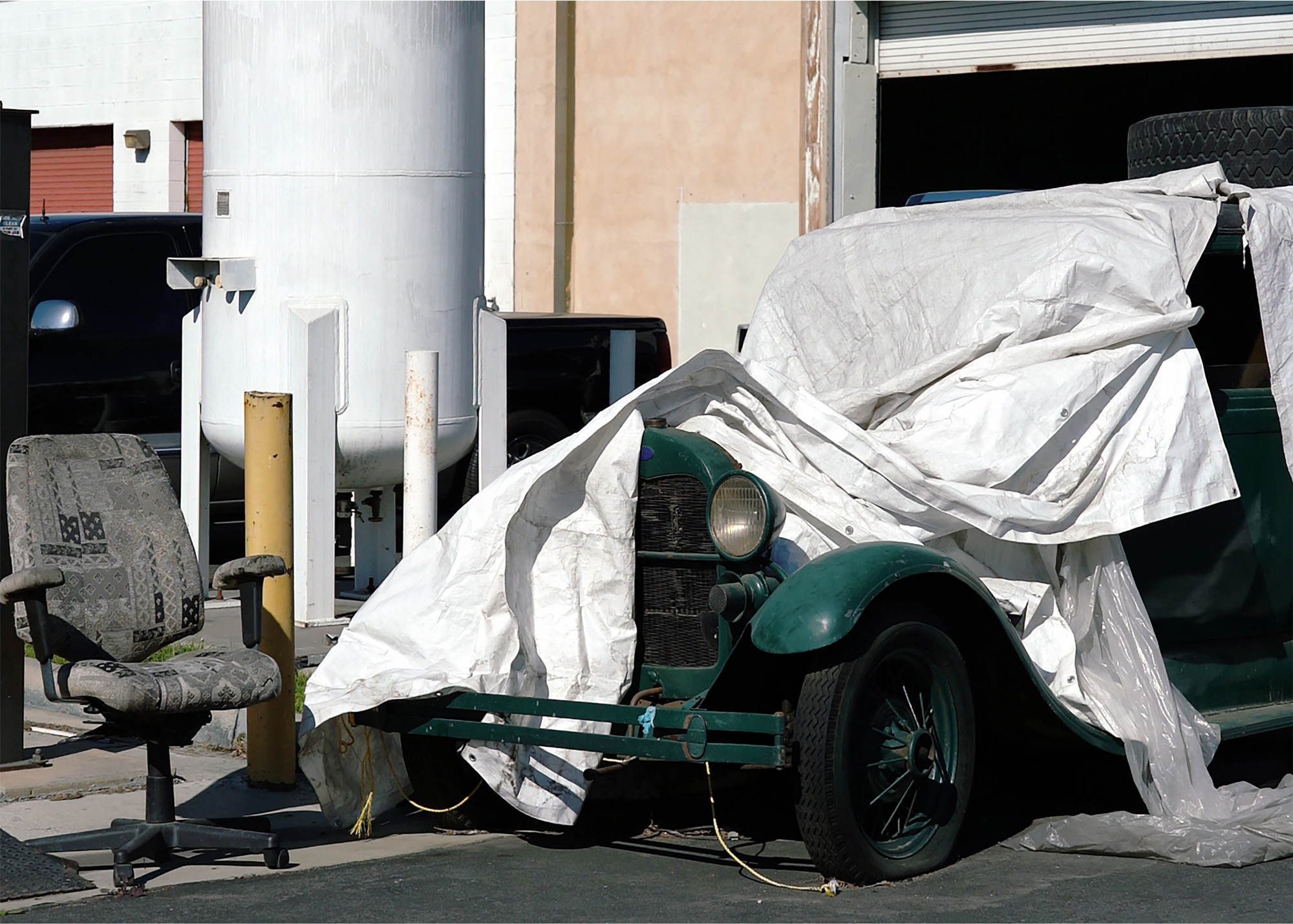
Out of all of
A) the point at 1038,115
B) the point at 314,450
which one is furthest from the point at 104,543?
the point at 1038,115

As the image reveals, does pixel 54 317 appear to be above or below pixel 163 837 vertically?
above

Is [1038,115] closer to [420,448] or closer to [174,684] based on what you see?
[420,448]

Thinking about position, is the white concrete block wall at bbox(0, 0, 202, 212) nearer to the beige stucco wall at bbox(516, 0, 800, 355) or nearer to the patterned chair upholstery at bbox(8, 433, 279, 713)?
the beige stucco wall at bbox(516, 0, 800, 355)

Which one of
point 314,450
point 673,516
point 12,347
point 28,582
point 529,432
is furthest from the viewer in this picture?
point 529,432

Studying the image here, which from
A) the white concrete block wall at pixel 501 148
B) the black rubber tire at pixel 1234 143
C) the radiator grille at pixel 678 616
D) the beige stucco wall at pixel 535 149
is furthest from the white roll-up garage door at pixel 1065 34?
the radiator grille at pixel 678 616

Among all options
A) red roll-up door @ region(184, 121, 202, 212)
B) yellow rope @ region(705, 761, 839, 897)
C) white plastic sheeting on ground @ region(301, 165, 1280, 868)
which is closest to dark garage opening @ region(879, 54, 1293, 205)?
red roll-up door @ region(184, 121, 202, 212)

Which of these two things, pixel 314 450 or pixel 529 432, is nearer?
pixel 314 450

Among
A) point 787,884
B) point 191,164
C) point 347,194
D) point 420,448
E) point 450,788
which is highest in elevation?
point 191,164

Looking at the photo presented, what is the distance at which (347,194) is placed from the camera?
812cm

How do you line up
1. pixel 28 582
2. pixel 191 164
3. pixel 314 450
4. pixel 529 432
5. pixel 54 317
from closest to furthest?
pixel 28 582, pixel 314 450, pixel 54 317, pixel 529 432, pixel 191 164

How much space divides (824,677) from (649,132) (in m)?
10.7

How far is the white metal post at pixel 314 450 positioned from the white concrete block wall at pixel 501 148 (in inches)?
297

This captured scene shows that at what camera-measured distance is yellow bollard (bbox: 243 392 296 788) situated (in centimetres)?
591

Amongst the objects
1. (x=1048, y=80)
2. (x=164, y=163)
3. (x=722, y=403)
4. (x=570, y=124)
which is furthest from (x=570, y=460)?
(x=164, y=163)
